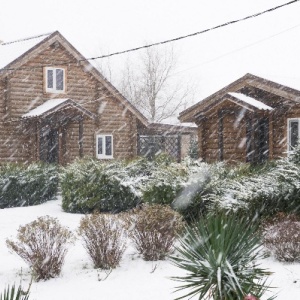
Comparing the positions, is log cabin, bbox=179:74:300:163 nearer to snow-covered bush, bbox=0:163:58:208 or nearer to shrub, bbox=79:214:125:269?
snow-covered bush, bbox=0:163:58:208

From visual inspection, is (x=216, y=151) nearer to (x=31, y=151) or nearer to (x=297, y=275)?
(x=31, y=151)

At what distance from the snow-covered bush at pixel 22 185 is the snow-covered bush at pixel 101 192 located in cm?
273

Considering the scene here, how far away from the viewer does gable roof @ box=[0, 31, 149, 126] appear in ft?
80.0

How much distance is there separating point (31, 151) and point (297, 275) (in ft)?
61.7

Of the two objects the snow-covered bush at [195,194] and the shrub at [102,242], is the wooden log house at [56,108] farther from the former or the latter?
the shrub at [102,242]

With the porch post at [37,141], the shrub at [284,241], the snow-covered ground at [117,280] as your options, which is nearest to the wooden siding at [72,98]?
the porch post at [37,141]

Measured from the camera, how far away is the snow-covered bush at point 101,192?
52.7 ft

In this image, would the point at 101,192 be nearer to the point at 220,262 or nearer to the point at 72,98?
the point at 72,98

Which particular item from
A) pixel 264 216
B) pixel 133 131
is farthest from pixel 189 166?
pixel 133 131

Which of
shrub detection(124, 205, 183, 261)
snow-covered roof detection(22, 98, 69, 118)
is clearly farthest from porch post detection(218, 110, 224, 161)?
shrub detection(124, 205, 183, 261)

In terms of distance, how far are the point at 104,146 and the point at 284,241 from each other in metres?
19.7

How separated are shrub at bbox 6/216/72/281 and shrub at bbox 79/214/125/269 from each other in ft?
1.40

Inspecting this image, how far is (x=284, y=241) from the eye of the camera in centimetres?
884

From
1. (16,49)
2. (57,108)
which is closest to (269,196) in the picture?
(57,108)
